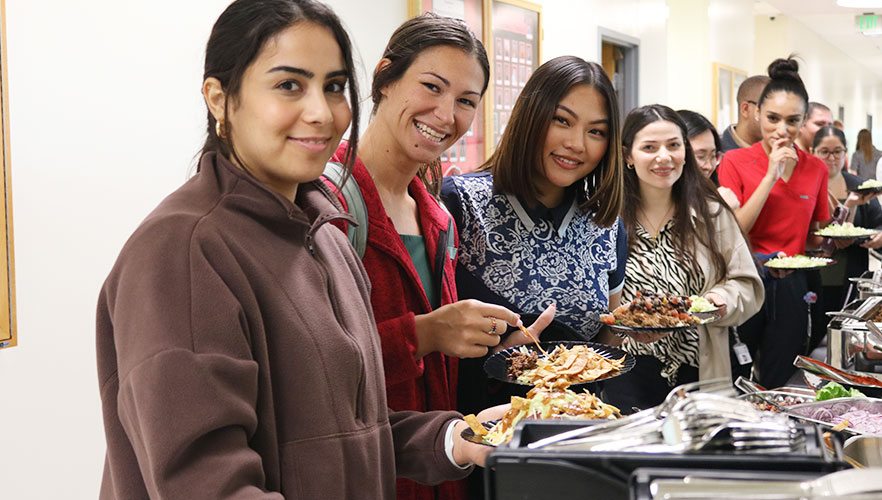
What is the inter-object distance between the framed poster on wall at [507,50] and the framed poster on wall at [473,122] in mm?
38

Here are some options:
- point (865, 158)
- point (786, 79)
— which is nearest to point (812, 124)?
point (786, 79)

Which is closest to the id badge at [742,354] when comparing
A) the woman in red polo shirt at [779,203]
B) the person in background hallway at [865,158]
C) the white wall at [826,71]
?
the woman in red polo shirt at [779,203]

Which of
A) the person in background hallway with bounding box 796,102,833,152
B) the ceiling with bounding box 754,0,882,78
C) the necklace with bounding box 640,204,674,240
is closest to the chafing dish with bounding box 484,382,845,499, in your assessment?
the necklace with bounding box 640,204,674,240

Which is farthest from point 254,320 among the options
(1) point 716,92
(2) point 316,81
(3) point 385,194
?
(1) point 716,92

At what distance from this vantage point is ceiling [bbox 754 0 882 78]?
10.1m

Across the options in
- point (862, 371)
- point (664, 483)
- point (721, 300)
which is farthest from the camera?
point (721, 300)

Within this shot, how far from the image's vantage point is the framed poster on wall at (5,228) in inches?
76.3

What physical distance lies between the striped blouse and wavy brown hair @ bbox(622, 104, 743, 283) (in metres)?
0.03

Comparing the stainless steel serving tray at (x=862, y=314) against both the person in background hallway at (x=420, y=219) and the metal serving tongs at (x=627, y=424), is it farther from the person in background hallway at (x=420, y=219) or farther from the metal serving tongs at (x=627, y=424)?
the metal serving tongs at (x=627, y=424)

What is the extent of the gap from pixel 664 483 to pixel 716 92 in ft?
26.7

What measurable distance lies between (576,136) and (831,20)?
1152cm

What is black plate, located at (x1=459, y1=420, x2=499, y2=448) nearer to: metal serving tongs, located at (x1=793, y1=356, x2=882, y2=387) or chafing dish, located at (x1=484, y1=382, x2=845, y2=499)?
chafing dish, located at (x1=484, y1=382, x2=845, y2=499)

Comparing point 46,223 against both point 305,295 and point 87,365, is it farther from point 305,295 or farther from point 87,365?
point 305,295

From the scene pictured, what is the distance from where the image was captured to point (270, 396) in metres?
0.98
